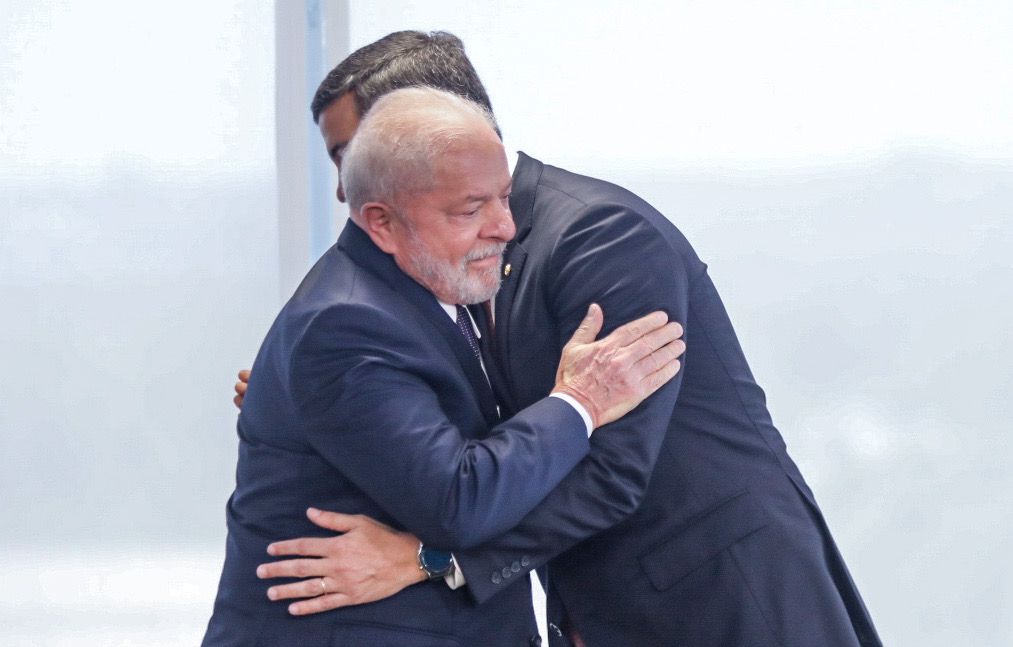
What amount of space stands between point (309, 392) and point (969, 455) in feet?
6.74

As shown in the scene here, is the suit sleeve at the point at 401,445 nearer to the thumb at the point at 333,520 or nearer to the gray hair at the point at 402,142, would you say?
the thumb at the point at 333,520

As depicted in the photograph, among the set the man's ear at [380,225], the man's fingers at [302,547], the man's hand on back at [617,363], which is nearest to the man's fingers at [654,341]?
the man's hand on back at [617,363]

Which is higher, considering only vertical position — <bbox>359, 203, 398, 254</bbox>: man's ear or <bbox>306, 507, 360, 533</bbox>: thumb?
<bbox>359, 203, 398, 254</bbox>: man's ear

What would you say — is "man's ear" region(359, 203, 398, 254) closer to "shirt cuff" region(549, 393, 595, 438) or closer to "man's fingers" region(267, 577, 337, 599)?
"shirt cuff" region(549, 393, 595, 438)

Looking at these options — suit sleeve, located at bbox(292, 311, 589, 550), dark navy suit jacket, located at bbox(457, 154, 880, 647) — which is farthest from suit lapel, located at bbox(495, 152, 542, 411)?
suit sleeve, located at bbox(292, 311, 589, 550)

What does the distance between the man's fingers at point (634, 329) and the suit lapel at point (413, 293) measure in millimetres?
190

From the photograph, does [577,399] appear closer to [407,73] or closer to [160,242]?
[407,73]

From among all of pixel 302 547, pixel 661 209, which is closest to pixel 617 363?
pixel 302 547

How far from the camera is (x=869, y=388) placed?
297cm

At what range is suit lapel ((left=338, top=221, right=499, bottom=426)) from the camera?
5.12 ft

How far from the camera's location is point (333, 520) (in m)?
1.53

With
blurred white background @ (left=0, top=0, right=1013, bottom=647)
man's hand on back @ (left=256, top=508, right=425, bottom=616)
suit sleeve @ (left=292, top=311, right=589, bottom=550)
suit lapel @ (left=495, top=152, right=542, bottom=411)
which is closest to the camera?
suit sleeve @ (left=292, top=311, right=589, bottom=550)

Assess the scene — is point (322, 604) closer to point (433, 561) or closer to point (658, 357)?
point (433, 561)

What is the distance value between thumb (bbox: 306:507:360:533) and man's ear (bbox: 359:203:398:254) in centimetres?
34
